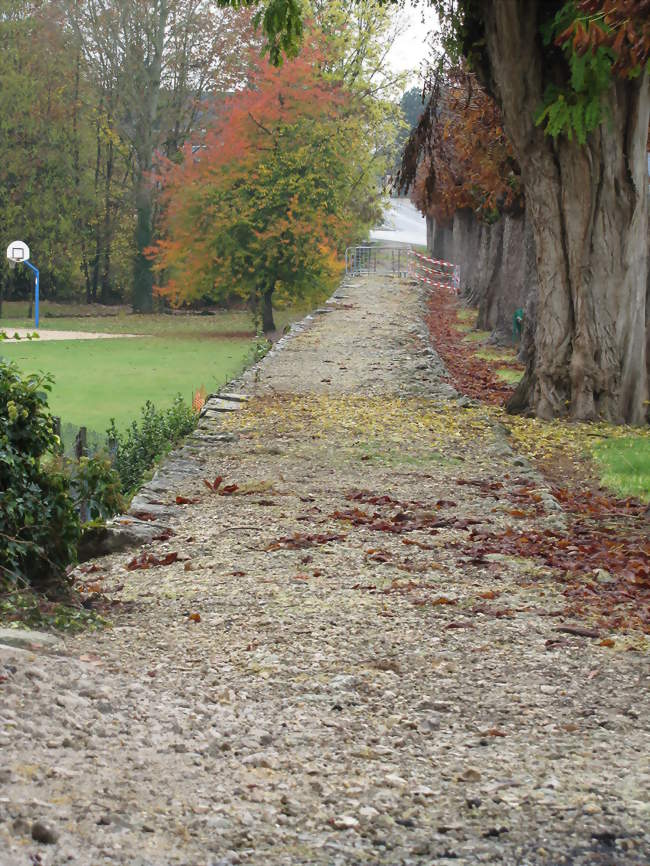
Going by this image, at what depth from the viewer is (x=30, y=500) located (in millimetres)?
6297

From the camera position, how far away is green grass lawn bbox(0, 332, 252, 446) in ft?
80.0

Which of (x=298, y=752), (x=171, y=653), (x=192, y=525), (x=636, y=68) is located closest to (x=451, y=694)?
(x=298, y=752)

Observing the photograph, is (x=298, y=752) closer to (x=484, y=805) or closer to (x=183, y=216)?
(x=484, y=805)

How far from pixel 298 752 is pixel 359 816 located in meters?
0.58

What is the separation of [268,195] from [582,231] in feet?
82.3

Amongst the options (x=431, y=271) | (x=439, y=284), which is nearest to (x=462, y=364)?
(x=439, y=284)

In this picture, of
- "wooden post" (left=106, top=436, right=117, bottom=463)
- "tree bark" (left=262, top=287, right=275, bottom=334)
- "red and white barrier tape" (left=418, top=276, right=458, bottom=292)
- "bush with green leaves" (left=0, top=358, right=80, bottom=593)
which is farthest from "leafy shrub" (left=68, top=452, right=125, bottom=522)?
"red and white barrier tape" (left=418, top=276, right=458, bottom=292)

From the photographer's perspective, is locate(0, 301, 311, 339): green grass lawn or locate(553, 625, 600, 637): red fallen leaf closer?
locate(553, 625, 600, 637): red fallen leaf

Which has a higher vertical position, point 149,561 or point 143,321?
point 149,561

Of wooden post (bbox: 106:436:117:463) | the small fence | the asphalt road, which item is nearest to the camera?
wooden post (bbox: 106:436:117:463)

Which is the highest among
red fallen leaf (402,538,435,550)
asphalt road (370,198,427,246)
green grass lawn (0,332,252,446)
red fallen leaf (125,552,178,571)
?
asphalt road (370,198,427,246)

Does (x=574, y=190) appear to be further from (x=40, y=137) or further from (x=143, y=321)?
(x=40, y=137)

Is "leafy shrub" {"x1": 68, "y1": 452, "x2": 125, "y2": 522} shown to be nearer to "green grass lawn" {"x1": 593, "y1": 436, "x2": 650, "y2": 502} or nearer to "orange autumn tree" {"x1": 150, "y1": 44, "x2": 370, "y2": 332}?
"green grass lawn" {"x1": 593, "y1": 436, "x2": 650, "y2": 502}

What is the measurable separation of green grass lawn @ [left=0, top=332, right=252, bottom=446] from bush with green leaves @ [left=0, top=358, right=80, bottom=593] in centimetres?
1411
